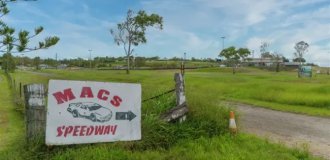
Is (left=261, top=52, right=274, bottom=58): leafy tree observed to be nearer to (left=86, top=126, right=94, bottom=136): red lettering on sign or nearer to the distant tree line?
the distant tree line

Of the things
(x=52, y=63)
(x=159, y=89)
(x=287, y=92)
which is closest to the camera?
(x=159, y=89)

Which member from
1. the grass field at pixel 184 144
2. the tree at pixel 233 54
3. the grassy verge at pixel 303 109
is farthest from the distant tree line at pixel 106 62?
the grass field at pixel 184 144

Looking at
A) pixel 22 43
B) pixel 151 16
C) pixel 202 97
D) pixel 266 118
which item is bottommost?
pixel 266 118

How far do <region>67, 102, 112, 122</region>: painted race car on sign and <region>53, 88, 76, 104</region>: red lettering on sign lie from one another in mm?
116

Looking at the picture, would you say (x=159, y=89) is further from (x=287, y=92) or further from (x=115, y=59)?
(x=115, y=59)

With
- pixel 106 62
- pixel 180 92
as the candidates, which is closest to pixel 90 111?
pixel 180 92

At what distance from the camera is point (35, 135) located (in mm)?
6203

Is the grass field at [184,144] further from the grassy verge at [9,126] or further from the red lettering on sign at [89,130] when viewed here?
the grassy verge at [9,126]

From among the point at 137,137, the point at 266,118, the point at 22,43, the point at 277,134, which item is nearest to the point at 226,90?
the point at 266,118

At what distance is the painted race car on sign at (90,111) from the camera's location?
21.1 feet

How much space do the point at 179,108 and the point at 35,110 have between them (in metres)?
2.71

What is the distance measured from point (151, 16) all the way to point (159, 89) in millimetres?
31712

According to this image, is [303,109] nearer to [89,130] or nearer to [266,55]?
[89,130]

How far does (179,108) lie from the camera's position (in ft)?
25.1
